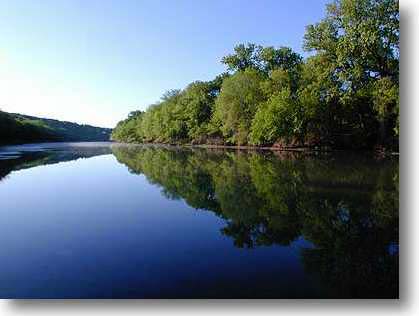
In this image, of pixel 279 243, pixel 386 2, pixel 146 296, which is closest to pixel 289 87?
pixel 386 2

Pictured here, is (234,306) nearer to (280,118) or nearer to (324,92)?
(324,92)

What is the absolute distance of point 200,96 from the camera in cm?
7169

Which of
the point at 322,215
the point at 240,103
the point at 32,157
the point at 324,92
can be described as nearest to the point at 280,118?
the point at 324,92

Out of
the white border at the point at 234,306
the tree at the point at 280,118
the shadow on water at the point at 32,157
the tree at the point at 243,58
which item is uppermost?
the tree at the point at 243,58

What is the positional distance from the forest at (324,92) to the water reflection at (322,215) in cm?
1162

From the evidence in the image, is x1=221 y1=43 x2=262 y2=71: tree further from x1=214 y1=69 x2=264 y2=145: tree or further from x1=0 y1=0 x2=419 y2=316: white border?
x1=0 y1=0 x2=419 y2=316: white border

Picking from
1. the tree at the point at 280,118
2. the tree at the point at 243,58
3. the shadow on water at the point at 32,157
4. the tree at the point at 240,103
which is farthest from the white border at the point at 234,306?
the tree at the point at 243,58

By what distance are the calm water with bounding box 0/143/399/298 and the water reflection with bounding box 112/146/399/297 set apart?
0.03 m

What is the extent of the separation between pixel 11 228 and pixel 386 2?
95.2 ft

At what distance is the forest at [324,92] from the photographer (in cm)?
2945

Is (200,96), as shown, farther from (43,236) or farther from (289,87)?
(43,236)

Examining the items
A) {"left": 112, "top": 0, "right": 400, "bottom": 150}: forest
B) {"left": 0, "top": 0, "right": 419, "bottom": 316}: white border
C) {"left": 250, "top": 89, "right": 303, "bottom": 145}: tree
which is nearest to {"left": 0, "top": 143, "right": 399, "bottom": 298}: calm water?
{"left": 0, "top": 0, "right": 419, "bottom": 316}: white border

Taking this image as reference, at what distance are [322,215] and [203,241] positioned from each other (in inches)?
134

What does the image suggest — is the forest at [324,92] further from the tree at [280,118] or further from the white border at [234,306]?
the white border at [234,306]
